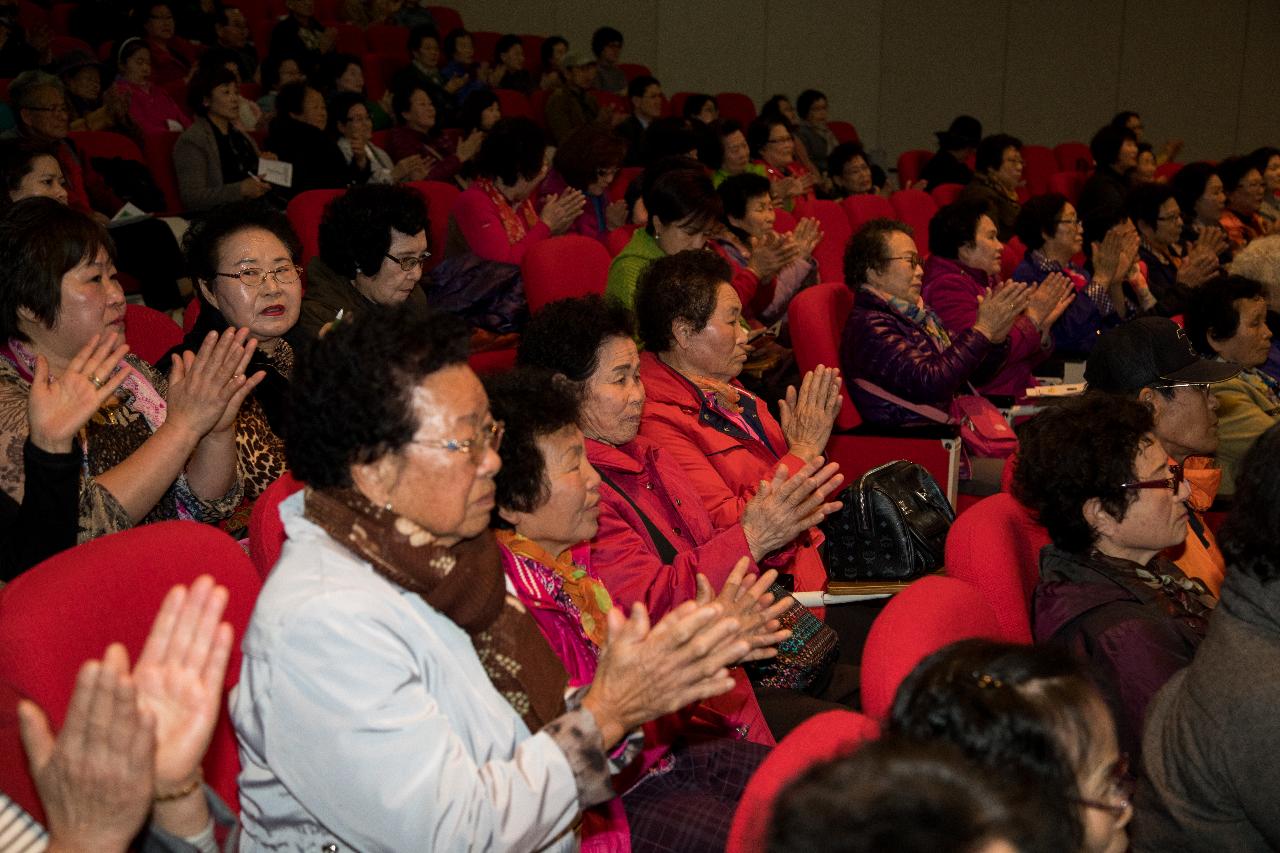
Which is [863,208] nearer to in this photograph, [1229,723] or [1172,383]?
[1172,383]

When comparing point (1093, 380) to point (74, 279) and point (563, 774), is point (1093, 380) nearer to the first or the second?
point (563, 774)

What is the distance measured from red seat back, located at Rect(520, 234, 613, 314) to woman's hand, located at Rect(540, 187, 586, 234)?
0.64 metres

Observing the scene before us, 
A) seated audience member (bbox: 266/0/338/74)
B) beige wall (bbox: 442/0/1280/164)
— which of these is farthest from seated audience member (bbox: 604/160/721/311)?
beige wall (bbox: 442/0/1280/164)

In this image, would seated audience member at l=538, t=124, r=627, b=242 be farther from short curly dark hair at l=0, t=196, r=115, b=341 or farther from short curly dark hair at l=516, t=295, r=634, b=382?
short curly dark hair at l=0, t=196, r=115, b=341

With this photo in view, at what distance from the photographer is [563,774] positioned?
1.36 metres

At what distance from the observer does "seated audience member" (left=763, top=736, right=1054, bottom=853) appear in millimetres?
871

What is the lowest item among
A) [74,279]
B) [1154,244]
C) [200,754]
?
[1154,244]

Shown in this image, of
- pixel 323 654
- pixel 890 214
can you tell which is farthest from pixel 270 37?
pixel 323 654

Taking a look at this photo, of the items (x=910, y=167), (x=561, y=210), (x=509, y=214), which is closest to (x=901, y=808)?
(x=509, y=214)

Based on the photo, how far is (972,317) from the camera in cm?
428

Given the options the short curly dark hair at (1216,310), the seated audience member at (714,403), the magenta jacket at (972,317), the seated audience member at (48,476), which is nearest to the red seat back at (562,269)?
the seated audience member at (714,403)

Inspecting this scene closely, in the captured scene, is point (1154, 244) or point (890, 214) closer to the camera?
point (1154, 244)

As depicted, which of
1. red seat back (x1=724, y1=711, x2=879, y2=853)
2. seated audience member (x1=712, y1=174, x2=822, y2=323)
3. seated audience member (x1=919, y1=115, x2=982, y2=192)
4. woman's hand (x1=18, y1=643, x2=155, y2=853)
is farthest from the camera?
seated audience member (x1=919, y1=115, x2=982, y2=192)

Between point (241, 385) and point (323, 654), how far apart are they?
108cm
